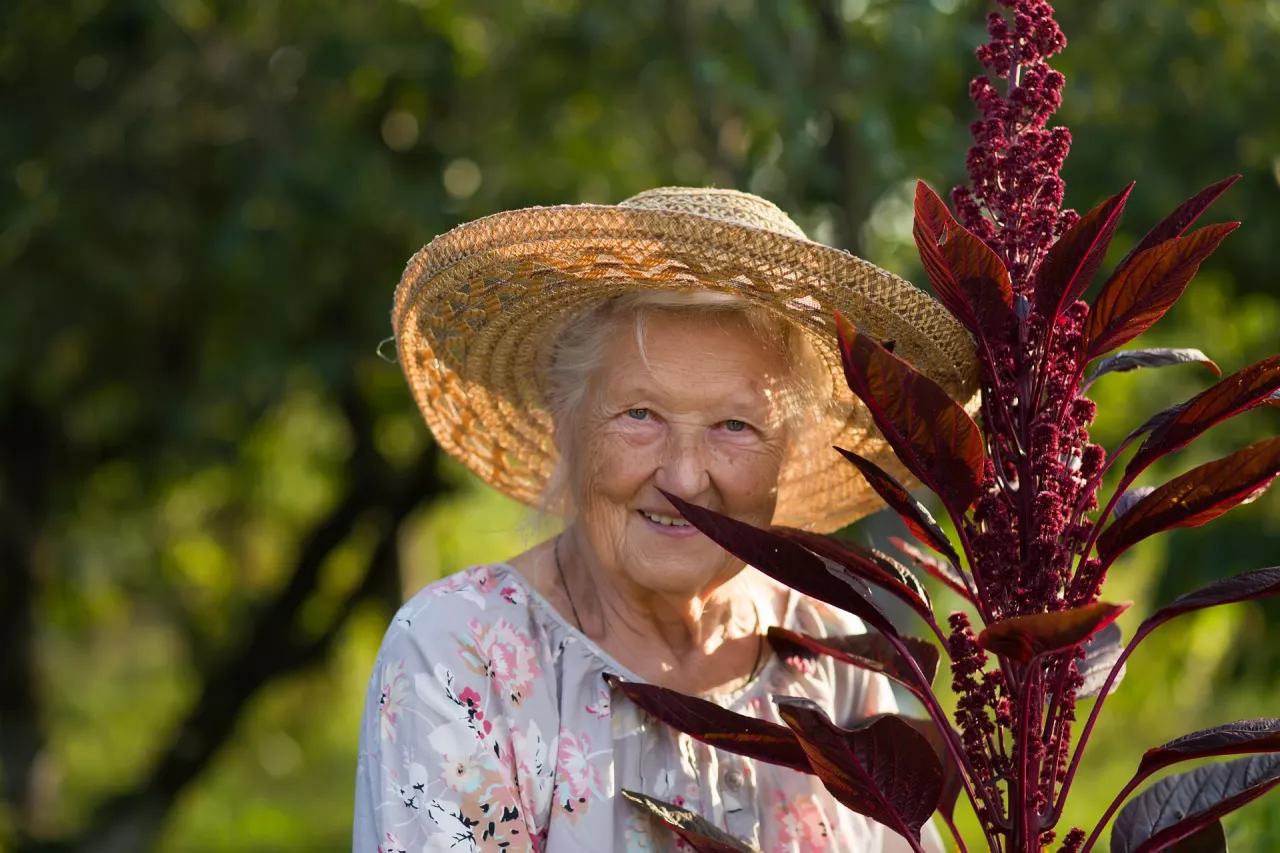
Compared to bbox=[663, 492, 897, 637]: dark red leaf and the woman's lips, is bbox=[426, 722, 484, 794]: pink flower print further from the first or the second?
bbox=[663, 492, 897, 637]: dark red leaf

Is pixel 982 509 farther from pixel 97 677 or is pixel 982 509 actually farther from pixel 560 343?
pixel 97 677

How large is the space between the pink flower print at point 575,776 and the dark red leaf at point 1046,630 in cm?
70

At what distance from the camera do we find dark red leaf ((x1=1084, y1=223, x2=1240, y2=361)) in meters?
1.44

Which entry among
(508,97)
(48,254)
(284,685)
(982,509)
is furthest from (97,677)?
(982,509)

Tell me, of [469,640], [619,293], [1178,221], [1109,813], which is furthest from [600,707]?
[1178,221]

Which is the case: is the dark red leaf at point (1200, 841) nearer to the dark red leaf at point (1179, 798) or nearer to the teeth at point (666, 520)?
the dark red leaf at point (1179, 798)

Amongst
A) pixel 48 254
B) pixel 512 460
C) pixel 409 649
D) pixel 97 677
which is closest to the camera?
pixel 409 649

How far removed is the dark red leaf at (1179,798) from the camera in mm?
1524

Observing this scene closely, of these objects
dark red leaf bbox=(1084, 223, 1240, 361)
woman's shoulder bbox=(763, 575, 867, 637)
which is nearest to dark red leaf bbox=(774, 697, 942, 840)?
dark red leaf bbox=(1084, 223, 1240, 361)

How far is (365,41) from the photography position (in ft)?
13.9

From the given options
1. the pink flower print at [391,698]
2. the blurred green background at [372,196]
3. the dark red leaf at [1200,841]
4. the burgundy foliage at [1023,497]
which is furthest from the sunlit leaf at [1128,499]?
the blurred green background at [372,196]

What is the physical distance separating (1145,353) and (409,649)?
1.03m

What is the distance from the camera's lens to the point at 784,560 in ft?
4.91

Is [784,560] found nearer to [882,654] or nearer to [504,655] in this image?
[882,654]
